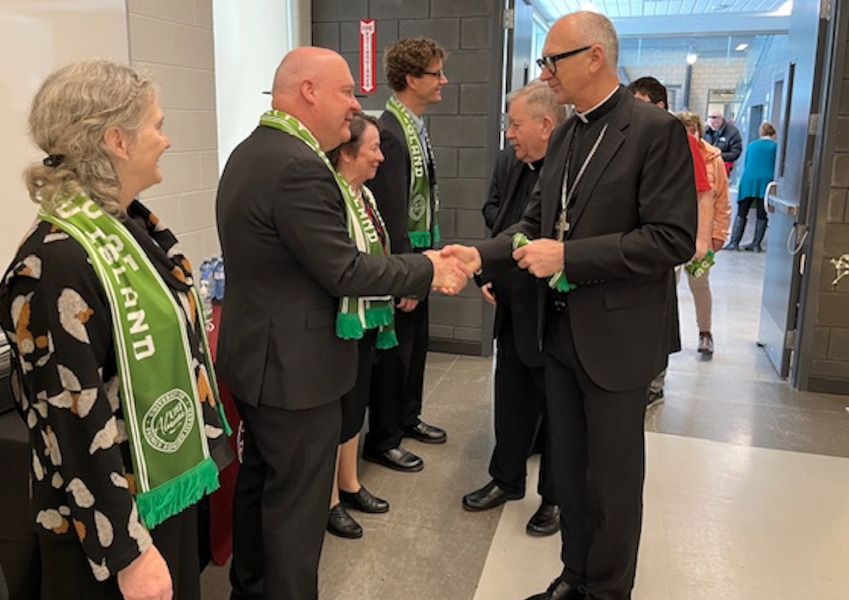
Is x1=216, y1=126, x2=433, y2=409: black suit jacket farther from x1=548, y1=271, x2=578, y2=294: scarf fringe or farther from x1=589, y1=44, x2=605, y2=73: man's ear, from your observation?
x1=589, y1=44, x2=605, y2=73: man's ear

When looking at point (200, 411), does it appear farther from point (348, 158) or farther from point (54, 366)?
point (348, 158)

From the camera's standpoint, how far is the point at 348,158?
2.54 meters

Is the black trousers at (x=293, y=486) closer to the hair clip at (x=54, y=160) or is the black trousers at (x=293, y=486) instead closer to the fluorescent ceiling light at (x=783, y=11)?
the hair clip at (x=54, y=160)

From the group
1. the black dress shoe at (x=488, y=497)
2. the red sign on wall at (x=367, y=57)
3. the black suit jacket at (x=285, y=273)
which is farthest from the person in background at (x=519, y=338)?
the red sign on wall at (x=367, y=57)

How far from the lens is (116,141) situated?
1.29m

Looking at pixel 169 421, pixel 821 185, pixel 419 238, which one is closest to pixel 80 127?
pixel 169 421

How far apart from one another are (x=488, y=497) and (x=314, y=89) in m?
1.76

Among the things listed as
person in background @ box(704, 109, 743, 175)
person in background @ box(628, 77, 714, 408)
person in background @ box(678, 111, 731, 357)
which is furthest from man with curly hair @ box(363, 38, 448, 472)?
person in background @ box(704, 109, 743, 175)

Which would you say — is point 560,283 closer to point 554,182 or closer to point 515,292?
point 554,182

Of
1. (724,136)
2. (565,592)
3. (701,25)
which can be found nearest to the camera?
(565,592)

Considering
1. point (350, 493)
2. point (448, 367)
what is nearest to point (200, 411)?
point (350, 493)

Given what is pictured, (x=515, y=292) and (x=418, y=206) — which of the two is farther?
(x=418, y=206)

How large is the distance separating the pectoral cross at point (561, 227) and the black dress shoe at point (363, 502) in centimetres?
140

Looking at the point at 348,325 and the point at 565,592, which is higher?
the point at 348,325
